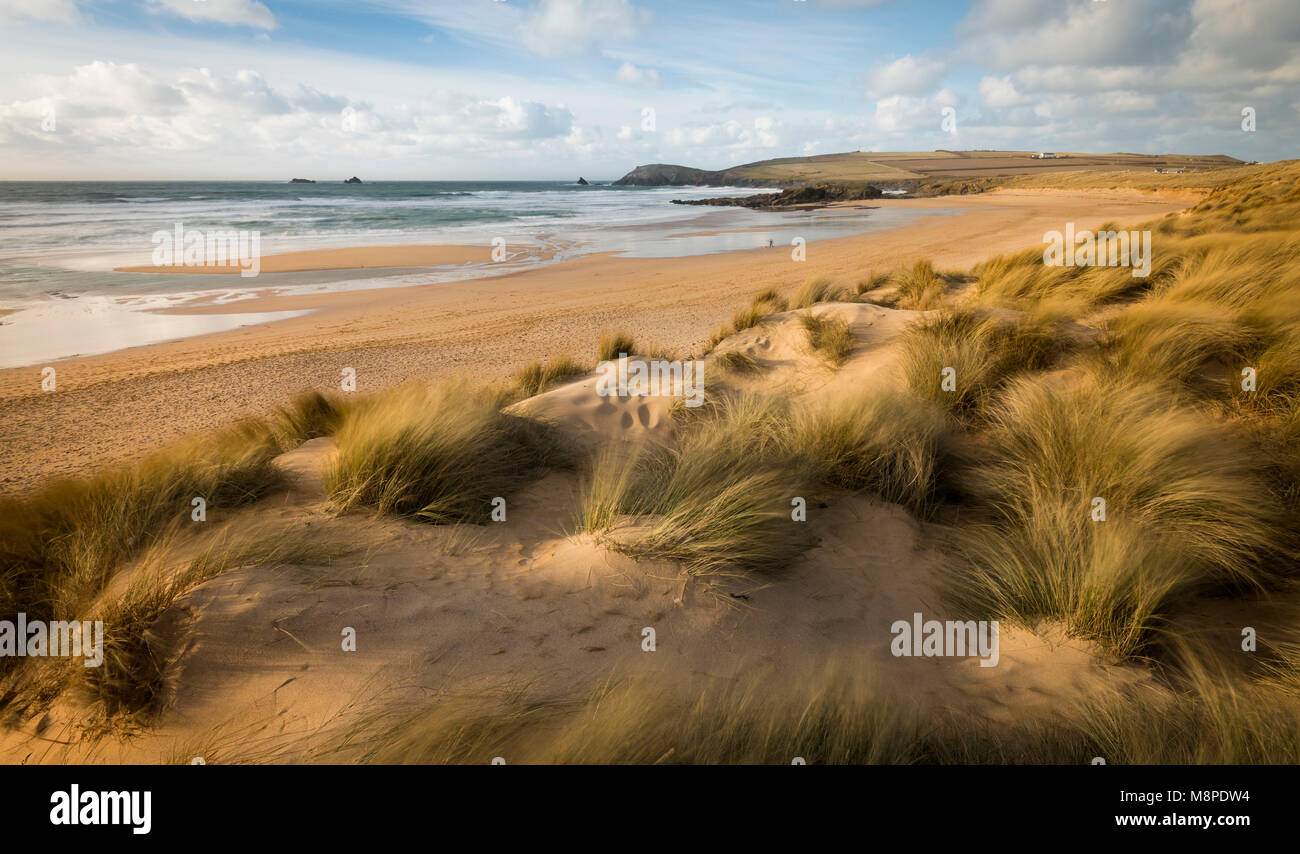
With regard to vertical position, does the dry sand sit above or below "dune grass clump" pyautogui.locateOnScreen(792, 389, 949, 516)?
below

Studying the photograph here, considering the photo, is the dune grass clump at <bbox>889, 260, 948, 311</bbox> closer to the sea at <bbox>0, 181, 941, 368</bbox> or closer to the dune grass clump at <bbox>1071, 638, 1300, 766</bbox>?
the dune grass clump at <bbox>1071, 638, 1300, 766</bbox>

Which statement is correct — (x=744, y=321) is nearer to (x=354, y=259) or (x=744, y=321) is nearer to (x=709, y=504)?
(x=709, y=504)

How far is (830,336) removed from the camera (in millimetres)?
7051

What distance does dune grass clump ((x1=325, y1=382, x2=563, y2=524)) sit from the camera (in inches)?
153

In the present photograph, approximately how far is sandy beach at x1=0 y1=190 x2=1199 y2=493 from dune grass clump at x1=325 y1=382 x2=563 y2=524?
2936 mm

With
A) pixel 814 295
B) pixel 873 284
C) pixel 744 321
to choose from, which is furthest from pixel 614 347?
pixel 873 284

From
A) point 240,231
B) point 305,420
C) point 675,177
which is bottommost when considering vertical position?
point 305,420

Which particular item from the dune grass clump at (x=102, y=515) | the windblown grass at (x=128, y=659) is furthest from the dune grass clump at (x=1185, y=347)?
the dune grass clump at (x=102, y=515)

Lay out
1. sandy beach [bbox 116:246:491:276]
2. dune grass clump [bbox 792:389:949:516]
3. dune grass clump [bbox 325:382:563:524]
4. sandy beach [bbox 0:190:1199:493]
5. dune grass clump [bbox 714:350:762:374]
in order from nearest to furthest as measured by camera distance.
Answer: dune grass clump [bbox 325:382:563:524], dune grass clump [bbox 792:389:949:516], sandy beach [bbox 0:190:1199:493], dune grass clump [bbox 714:350:762:374], sandy beach [bbox 116:246:491:276]

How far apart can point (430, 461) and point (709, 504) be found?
6.36ft

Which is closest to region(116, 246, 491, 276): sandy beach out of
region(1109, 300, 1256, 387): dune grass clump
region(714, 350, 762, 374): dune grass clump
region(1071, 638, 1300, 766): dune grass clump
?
region(714, 350, 762, 374): dune grass clump
